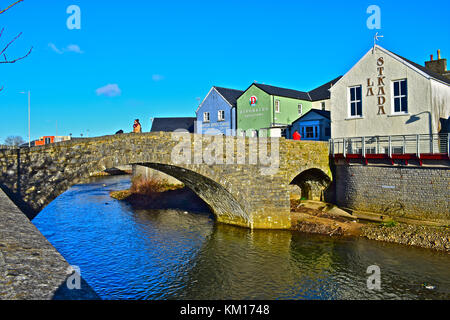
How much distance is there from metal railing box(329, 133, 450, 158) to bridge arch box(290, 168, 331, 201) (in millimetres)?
2077

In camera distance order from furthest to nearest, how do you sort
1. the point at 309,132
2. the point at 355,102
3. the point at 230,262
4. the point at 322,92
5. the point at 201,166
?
the point at 322,92
the point at 309,132
the point at 355,102
the point at 201,166
the point at 230,262

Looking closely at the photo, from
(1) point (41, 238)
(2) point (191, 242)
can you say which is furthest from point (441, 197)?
(1) point (41, 238)

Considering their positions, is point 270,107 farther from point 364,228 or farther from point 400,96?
point 364,228

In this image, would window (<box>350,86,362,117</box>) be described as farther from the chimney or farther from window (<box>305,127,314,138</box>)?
the chimney

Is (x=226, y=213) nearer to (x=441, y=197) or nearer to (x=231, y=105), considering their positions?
(x=441, y=197)

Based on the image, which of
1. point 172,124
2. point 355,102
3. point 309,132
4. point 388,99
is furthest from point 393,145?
point 172,124

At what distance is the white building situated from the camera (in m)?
23.3

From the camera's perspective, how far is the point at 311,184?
1125 inches

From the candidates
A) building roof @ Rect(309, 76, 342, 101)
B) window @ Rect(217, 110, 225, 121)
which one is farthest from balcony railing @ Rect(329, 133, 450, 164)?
window @ Rect(217, 110, 225, 121)

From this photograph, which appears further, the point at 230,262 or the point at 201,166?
the point at 201,166

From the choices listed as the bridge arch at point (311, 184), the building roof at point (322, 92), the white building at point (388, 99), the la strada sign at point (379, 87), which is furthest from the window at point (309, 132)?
the building roof at point (322, 92)

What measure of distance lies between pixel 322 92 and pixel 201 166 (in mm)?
28242

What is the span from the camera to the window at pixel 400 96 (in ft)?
79.0
